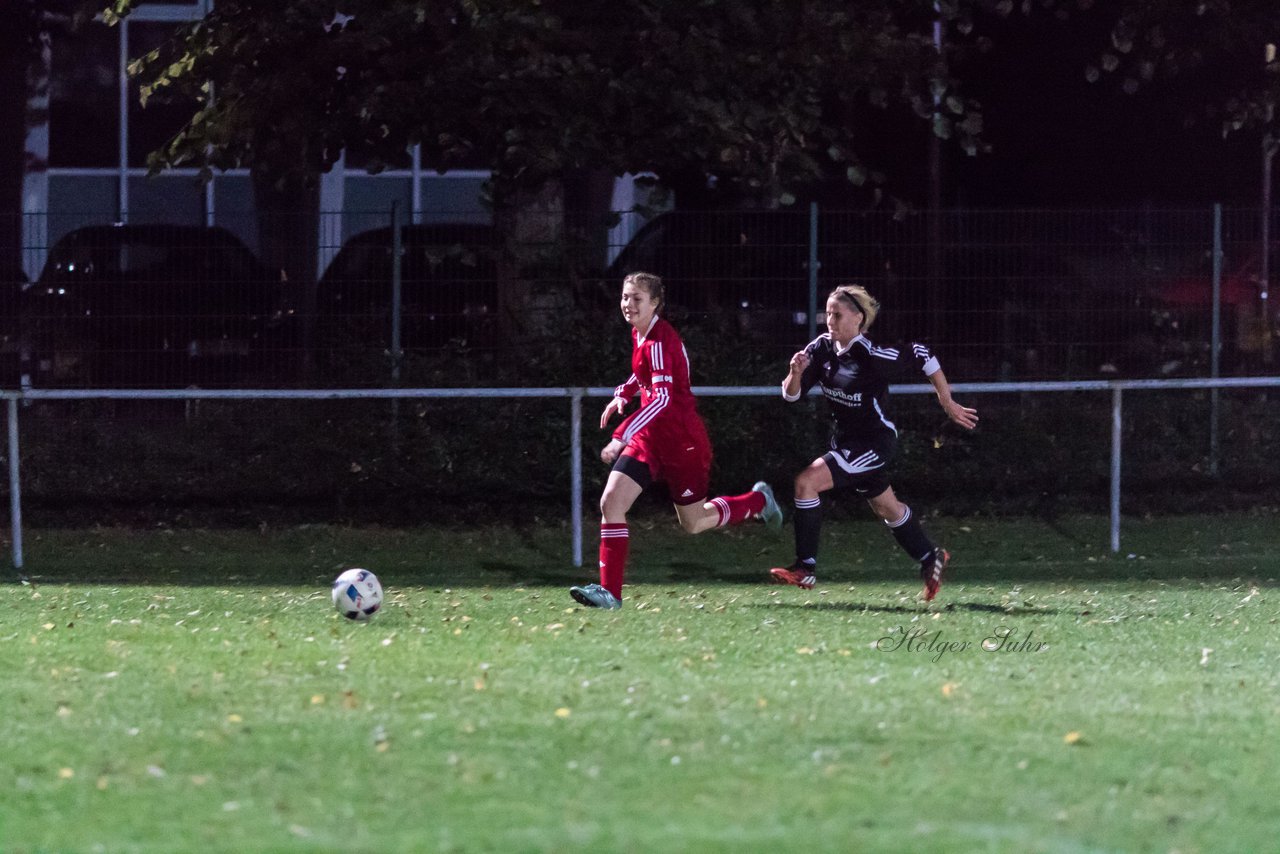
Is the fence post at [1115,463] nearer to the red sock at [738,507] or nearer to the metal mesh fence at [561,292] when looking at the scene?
the metal mesh fence at [561,292]

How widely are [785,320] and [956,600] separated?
4.31m

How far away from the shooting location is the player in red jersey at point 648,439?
9820 mm

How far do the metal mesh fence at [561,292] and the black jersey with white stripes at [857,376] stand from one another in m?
3.72

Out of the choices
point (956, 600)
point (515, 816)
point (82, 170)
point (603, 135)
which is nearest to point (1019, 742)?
point (515, 816)

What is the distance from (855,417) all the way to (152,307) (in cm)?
585

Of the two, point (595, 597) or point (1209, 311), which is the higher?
point (1209, 311)

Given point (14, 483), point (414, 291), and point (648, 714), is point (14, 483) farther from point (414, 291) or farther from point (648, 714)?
point (648, 714)

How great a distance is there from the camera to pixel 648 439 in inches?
393

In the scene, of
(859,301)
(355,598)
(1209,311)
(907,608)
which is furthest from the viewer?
(1209,311)

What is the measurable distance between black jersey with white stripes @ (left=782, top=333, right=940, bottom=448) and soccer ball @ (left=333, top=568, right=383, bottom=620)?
2.54m

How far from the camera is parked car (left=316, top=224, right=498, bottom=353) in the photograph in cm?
1370

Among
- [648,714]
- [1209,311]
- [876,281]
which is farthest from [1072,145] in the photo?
[648,714]

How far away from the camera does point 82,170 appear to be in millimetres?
21656

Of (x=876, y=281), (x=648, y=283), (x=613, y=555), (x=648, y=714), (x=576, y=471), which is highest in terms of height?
(x=876, y=281)
